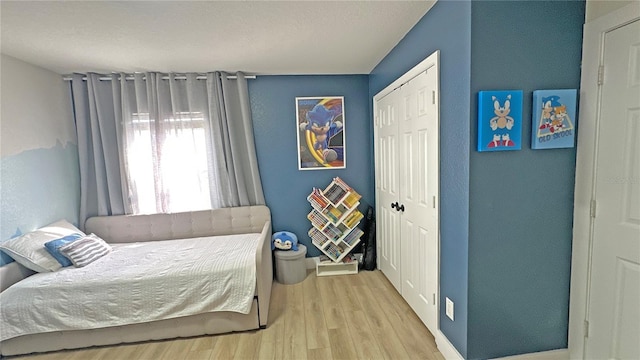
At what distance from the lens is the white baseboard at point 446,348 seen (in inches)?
69.6

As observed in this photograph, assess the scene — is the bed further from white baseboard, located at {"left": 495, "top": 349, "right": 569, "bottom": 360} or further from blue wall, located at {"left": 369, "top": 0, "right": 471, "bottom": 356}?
white baseboard, located at {"left": 495, "top": 349, "right": 569, "bottom": 360}

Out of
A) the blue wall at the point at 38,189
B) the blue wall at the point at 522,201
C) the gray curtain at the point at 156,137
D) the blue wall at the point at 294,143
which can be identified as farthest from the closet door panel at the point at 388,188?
the blue wall at the point at 38,189

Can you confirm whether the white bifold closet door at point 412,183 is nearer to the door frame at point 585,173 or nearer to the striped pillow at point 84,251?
the door frame at point 585,173

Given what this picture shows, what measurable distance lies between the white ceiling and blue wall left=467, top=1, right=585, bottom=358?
59 centimetres

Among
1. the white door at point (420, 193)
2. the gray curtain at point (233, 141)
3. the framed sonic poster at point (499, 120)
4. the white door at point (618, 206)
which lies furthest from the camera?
the gray curtain at point (233, 141)

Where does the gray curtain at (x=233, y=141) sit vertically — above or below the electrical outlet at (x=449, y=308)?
above

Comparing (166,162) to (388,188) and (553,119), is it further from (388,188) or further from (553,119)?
(553,119)

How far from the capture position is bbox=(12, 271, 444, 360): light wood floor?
198 centimetres

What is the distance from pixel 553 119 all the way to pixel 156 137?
348 cm

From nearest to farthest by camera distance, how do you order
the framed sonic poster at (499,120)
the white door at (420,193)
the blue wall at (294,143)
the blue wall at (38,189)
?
1. the framed sonic poster at (499,120)
2. the white door at (420,193)
3. the blue wall at (38,189)
4. the blue wall at (294,143)

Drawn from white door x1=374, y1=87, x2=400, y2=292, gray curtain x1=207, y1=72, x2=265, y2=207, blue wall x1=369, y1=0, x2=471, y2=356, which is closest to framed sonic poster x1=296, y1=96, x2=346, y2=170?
white door x1=374, y1=87, x2=400, y2=292

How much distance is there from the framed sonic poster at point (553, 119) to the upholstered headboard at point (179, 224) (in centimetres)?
259

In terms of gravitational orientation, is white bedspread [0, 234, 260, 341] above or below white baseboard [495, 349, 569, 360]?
above

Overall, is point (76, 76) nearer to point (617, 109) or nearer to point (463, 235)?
point (463, 235)
